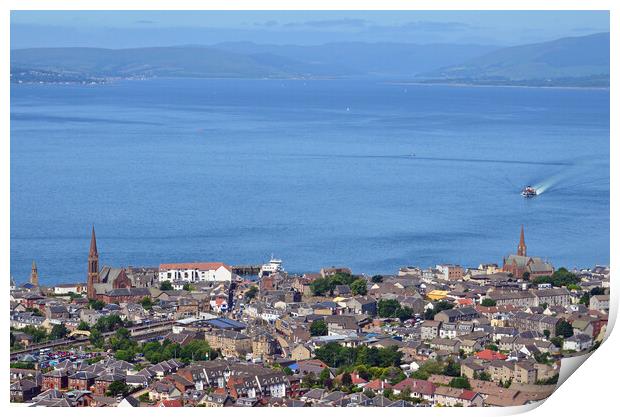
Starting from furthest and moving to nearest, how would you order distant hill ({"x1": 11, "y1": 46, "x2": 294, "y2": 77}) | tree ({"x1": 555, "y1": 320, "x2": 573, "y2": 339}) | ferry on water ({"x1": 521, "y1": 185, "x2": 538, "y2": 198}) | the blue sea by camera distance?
1. distant hill ({"x1": 11, "y1": 46, "x2": 294, "y2": 77})
2. ferry on water ({"x1": 521, "y1": 185, "x2": 538, "y2": 198})
3. the blue sea
4. tree ({"x1": 555, "y1": 320, "x2": 573, "y2": 339})

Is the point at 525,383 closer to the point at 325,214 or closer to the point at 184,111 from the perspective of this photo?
the point at 325,214

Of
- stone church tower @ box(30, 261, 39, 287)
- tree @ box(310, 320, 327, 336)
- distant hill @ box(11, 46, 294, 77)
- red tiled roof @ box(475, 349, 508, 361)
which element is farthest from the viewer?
distant hill @ box(11, 46, 294, 77)

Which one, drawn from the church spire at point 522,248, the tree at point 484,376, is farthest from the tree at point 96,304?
the church spire at point 522,248

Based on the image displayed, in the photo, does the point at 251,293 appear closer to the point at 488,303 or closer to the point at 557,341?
the point at 488,303

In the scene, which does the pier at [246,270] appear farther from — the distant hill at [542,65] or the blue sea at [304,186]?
the distant hill at [542,65]

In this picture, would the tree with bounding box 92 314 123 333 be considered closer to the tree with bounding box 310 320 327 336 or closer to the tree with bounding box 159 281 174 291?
the tree with bounding box 310 320 327 336

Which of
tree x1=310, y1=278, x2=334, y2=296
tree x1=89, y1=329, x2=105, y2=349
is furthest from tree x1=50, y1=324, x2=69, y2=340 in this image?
tree x1=310, y1=278, x2=334, y2=296

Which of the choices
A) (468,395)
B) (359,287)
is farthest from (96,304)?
(468,395)
